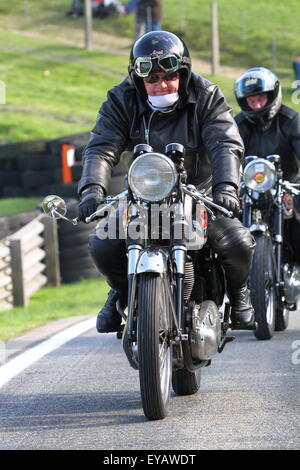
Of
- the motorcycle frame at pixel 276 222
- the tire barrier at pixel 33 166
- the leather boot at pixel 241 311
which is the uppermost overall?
the leather boot at pixel 241 311

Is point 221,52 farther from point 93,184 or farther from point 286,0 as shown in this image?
point 93,184

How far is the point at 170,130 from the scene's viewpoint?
21.9ft

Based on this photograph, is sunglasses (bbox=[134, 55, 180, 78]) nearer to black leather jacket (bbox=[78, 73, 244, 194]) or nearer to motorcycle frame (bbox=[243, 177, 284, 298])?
black leather jacket (bbox=[78, 73, 244, 194])

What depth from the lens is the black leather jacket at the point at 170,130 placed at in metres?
6.56

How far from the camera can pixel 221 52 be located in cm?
3425

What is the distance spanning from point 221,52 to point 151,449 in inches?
1168

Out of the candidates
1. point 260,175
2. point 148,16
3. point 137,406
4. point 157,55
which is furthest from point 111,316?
point 148,16

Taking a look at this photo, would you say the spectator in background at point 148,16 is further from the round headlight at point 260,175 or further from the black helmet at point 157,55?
the black helmet at point 157,55

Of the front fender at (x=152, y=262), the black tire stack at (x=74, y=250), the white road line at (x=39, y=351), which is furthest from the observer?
the black tire stack at (x=74, y=250)

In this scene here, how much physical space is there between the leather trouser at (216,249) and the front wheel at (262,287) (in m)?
2.48

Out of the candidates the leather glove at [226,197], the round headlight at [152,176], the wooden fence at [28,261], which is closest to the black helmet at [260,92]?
the wooden fence at [28,261]

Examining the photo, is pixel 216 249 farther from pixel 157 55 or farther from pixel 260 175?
pixel 260 175

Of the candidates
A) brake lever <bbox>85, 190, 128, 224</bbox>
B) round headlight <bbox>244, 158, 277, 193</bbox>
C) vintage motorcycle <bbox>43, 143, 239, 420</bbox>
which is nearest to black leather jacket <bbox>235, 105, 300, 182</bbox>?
round headlight <bbox>244, 158, 277, 193</bbox>

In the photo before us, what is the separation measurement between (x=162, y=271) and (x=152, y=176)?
1.57ft
